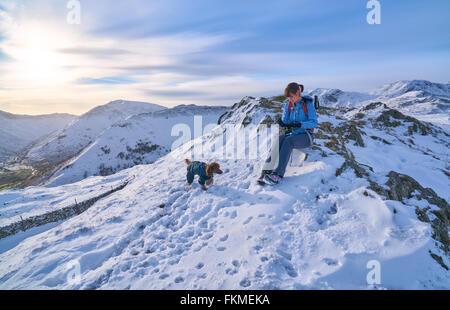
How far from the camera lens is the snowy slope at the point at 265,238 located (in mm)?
3898

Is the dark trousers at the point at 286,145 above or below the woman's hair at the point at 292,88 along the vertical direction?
below

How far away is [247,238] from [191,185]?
14.5ft

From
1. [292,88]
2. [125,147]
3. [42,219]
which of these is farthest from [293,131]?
[125,147]

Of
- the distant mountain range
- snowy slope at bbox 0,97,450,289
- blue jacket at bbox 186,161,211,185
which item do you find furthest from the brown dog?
the distant mountain range

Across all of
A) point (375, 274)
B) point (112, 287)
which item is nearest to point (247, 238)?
point (375, 274)

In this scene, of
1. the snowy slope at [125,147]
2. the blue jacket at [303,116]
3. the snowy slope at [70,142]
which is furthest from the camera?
the snowy slope at [70,142]

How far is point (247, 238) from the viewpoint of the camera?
5.12 meters

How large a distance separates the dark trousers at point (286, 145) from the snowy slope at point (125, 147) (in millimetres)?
60626

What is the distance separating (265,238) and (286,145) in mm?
3220

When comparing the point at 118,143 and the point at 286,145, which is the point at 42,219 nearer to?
the point at 286,145

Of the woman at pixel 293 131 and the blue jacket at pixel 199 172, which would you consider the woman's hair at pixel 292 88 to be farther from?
the blue jacket at pixel 199 172

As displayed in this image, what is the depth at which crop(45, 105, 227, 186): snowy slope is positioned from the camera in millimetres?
65062

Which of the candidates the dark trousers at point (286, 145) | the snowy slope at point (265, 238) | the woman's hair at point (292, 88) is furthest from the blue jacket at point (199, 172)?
the woman's hair at point (292, 88)

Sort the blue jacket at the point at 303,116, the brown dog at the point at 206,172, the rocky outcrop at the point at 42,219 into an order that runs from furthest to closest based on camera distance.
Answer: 1. the rocky outcrop at the point at 42,219
2. the brown dog at the point at 206,172
3. the blue jacket at the point at 303,116
